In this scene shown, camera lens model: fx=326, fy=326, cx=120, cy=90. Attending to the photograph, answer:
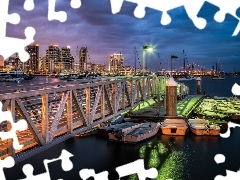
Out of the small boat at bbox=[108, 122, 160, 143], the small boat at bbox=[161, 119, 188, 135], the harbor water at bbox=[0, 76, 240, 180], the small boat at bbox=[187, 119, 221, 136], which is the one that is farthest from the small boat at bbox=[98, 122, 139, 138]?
the small boat at bbox=[187, 119, 221, 136]

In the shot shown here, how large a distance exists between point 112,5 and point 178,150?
2326 centimetres

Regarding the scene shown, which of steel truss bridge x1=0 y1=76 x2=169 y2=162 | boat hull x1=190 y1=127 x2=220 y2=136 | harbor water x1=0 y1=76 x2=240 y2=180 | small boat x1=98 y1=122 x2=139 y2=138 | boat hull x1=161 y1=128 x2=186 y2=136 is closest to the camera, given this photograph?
steel truss bridge x1=0 y1=76 x2=169 y2=162

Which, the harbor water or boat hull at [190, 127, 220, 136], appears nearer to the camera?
the harbor water

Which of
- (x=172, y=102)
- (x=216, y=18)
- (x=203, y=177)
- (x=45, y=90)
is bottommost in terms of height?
(x=203, y=177)

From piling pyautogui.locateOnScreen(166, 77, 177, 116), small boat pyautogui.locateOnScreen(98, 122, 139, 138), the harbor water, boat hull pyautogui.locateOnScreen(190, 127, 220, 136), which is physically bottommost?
the harbor water

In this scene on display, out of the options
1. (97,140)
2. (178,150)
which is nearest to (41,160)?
(97,140)

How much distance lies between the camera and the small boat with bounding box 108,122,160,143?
28.9 m

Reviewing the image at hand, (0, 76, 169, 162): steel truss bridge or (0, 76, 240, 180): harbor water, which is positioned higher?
(0, 76, 169, 162): steel truss bridge

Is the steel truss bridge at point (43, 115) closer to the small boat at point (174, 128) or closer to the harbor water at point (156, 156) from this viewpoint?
the harbor water at point (156, 156)

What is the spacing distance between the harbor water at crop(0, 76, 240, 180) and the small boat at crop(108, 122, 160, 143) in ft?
1.60

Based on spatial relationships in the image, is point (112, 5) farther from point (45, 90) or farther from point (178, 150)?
point (178, 150)

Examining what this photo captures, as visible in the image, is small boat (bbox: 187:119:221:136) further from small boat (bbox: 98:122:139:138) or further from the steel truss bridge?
the steel truss bridge

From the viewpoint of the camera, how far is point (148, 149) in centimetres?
2750

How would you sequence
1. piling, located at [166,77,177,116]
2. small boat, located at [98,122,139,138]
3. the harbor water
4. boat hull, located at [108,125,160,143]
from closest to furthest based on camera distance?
the harbor water, boat hull, located at [108,125,160,143], small boat, located at [98,122,139,138], piling, located at [166,77,177,116]
